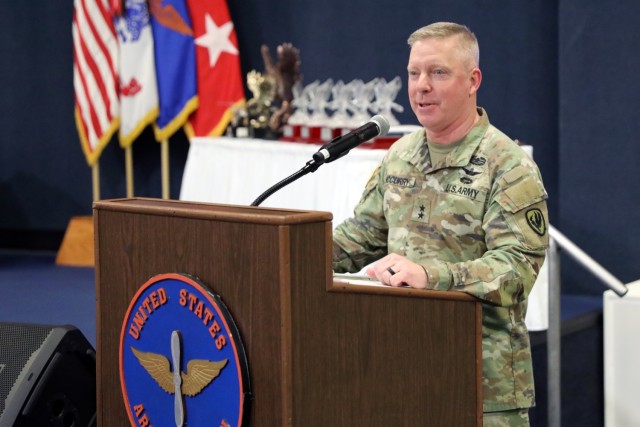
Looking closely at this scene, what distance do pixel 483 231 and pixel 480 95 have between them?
4050mm

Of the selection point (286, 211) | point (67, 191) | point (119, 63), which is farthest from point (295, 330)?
point (67, 191)

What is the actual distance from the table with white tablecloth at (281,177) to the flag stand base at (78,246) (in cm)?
158

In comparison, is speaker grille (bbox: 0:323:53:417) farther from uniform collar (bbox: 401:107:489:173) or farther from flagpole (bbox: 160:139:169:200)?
flagpole (bbox: 160:139:169:200)

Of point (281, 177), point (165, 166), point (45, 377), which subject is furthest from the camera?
point (165, 166)

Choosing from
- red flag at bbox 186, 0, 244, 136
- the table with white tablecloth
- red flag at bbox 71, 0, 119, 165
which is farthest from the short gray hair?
red flag at bbox 71, 0, 119, 165

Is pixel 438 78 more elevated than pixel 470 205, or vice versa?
pixel 438 78

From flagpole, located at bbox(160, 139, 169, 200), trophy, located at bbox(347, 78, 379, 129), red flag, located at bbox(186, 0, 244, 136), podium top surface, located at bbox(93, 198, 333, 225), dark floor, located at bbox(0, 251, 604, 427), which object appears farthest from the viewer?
flagpole, located at bbox(160, 139, 169, 200)

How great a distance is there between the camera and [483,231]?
7.54 ft

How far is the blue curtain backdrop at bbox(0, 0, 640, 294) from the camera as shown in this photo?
539 cm

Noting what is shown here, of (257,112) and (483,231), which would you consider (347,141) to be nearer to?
(483,231)

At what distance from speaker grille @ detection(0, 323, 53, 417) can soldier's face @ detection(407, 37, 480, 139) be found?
3.46 ft

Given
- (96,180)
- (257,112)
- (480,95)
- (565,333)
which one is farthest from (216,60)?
(565,333)

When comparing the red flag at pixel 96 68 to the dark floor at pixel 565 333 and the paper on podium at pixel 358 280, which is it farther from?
the paper on podium at pixel 358 280

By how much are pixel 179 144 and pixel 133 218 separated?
5603 mm
